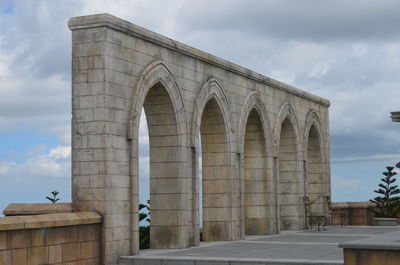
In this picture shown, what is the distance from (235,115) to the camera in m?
20.7

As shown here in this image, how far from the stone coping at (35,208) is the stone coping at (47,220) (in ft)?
2.54

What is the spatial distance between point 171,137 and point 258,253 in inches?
144

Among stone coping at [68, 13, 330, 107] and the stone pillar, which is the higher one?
stone coping at [68, 13, 330, 107]

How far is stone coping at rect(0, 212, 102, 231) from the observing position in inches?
479

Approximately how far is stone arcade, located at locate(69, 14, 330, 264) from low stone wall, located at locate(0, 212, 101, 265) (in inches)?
14.6

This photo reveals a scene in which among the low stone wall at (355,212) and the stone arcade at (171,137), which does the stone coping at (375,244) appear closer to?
the stone arcade at (171,137)

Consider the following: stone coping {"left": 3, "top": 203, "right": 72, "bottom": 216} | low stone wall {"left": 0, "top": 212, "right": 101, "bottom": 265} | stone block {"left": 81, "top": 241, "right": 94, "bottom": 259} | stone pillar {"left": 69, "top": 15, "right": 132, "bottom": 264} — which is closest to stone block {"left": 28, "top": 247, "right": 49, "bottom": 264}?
low stone wall {"left": 0, "top": 212, "right": 101, "bottom": 265}

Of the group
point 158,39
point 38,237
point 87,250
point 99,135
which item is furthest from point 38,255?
point 158,39

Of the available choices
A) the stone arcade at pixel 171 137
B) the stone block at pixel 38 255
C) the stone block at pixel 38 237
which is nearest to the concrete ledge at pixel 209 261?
the stone arcade at pixel 171 137

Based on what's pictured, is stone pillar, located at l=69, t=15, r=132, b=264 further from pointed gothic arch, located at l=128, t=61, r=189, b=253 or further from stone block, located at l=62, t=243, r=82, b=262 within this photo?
pointed gothic arch, located at l=128, t=61, r=189, b=253

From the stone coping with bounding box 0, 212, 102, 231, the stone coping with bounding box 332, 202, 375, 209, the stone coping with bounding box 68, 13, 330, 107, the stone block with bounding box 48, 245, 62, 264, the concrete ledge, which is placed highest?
the stone coping with bounding box 68, 13, 330, 107

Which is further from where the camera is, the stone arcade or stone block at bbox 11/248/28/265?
the stone arcade

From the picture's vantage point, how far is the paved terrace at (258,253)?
1359 cm

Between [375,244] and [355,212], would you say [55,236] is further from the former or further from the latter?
[355,212]
